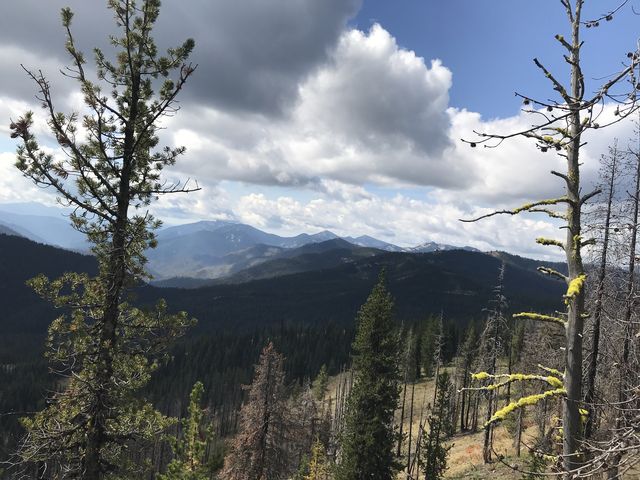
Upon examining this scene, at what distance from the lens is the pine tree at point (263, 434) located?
23.9 m

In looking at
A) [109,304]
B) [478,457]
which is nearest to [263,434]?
[109,304]

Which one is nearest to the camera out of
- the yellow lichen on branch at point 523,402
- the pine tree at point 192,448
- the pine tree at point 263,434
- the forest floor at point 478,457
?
the yellow lichen on branch at point 523,402

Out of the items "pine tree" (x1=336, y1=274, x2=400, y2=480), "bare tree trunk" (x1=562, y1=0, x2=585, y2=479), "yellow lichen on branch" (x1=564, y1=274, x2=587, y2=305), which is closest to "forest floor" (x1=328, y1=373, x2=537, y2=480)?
"pine tree" (x1=336, y1=274, x2=400, y2=480)

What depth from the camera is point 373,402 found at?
23.3m

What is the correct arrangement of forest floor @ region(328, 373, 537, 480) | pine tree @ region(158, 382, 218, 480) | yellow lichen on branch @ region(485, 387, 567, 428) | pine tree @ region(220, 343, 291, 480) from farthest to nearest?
forest floor @ region(328, 373, 537, 480) → pine tree @ region(220, 343, 291, 480) → pine tree @ region(158, 382, 218, 480) → yellow lichen on branch @ region(485, 387, 567, 428)

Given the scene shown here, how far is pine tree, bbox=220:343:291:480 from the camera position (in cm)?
2391

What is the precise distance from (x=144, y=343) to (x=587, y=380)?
50.6ft

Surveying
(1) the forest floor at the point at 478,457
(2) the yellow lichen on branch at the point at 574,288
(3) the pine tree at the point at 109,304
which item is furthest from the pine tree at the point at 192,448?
(2) the yellow lichen on branch at the point at 574,288

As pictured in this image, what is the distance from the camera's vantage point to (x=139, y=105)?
9898 mm

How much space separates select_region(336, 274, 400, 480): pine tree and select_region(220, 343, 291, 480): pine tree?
13.3 ft

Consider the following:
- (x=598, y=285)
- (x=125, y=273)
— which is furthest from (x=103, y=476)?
(x=598, y=285)

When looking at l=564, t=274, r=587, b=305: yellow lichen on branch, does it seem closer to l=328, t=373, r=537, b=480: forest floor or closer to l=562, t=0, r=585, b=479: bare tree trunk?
l=562, t=0, r=585, b=479: bare tree trunk

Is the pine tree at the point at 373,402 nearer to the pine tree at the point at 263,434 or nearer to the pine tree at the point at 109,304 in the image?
the pine tree at the point at 263,434

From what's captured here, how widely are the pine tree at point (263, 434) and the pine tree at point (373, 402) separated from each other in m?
4.04
